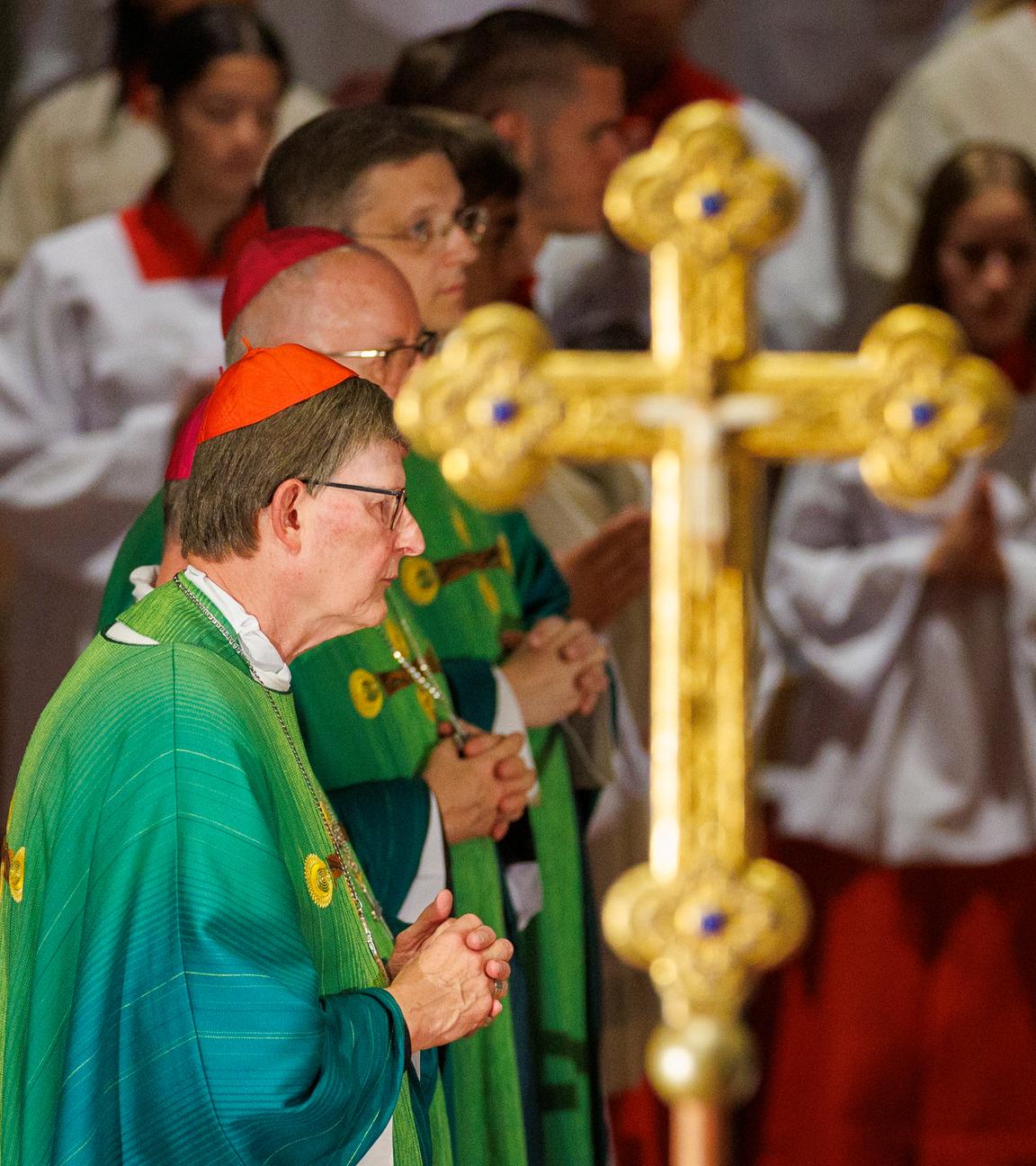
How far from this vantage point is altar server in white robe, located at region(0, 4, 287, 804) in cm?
366

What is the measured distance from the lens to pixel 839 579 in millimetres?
4082

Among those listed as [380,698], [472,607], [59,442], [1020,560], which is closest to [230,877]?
[380,698]

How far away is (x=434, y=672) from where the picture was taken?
2.35 meters

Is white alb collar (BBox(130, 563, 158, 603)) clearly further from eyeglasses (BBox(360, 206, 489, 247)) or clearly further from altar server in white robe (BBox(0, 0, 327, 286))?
altar server in white robe (BBox(0, 0, 327, 286))

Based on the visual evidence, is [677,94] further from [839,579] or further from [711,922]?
[711,922]

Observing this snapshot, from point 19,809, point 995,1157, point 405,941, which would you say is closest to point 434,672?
point 405,941

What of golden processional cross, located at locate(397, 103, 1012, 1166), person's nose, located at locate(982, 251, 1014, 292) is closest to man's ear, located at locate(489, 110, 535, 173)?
person's nose, located at locate(982, 251, 1014, 292)

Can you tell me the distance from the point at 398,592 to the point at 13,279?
1764mm

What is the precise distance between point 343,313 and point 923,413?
65cm

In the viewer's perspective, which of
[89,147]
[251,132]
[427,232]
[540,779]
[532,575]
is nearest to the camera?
[427,232]

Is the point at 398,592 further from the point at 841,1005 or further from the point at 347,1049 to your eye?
the point at 841,1005

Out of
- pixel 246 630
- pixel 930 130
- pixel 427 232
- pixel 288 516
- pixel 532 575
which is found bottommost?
pixel 246 630

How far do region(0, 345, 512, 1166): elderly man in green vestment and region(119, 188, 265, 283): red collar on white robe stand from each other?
197 centimetres

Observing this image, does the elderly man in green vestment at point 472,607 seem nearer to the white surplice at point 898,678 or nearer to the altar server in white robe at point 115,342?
the altar server in white robe at point 115,342
